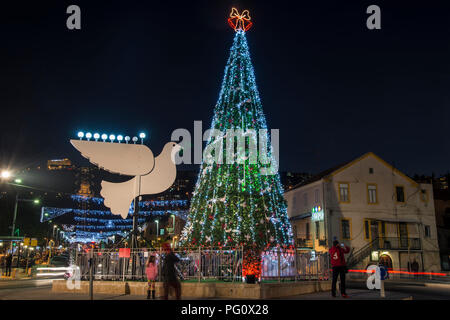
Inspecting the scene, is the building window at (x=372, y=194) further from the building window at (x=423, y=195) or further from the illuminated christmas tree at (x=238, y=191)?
the illuminated christmas tree at (x=238, y=191)

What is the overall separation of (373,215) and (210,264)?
25915 millimetres

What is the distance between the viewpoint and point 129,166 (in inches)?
691

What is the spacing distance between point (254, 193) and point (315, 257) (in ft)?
21.0

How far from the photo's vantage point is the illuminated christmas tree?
20.5m

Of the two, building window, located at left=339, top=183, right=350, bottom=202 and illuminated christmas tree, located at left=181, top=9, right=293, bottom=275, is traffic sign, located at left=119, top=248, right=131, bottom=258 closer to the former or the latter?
illuminated christmas tree, located at left=181, top=9, right=293, bottom=275

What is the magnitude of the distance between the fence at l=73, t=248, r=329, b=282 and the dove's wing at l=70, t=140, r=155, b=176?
3530 mm

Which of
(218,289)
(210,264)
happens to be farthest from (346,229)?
(218,289)

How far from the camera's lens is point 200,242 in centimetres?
2053

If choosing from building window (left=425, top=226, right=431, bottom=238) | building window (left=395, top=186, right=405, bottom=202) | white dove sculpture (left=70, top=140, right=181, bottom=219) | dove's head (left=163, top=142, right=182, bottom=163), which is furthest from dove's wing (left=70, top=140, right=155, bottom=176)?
building window (left=425, top=226, right=431, bottom=238)
